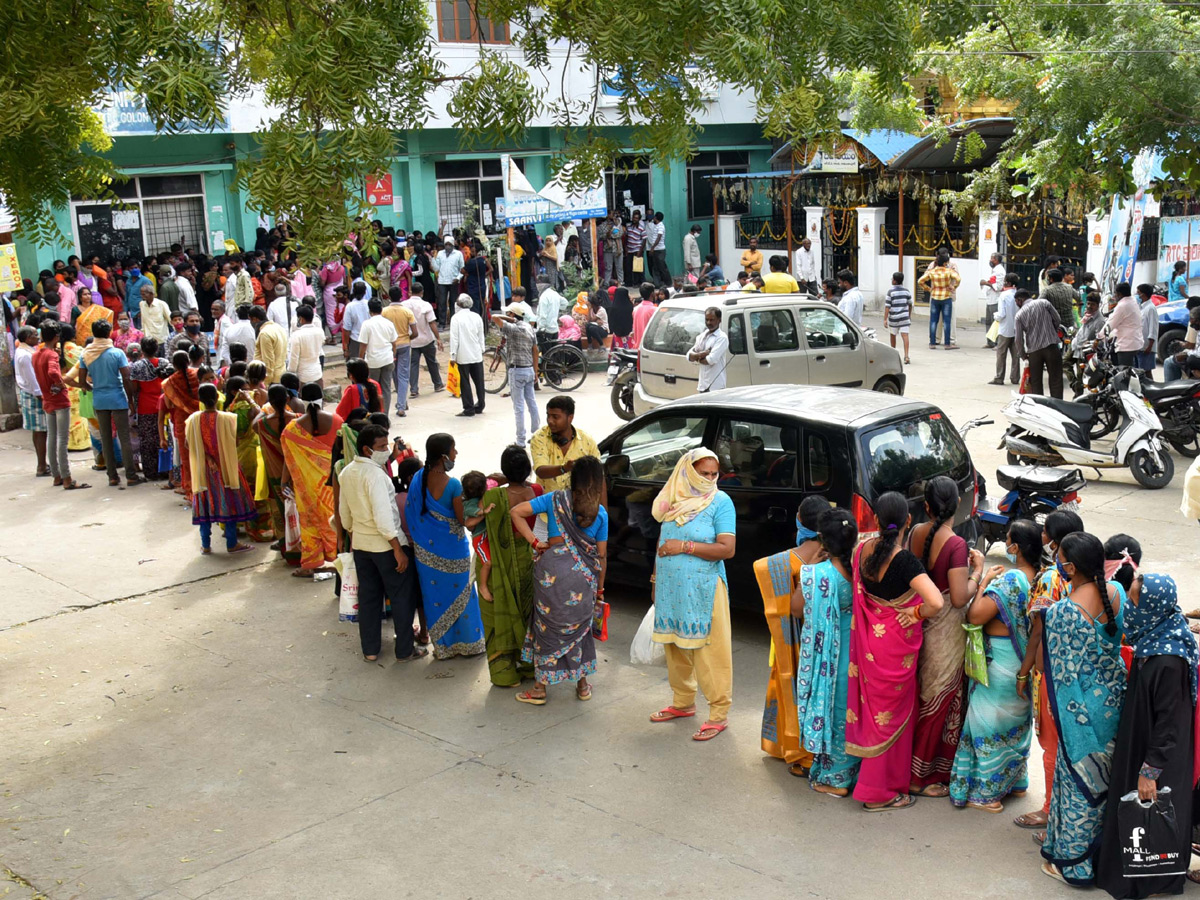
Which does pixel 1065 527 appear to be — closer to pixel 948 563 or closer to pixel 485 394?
pixel 948 563

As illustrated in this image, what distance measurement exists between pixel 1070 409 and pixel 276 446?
277 inches

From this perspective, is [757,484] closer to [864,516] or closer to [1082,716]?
[864,516]

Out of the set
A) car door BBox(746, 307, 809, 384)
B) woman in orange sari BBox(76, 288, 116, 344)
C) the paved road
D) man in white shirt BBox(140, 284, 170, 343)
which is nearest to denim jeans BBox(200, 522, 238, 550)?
the paved road

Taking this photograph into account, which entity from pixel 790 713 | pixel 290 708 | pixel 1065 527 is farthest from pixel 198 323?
pixel 1065 527

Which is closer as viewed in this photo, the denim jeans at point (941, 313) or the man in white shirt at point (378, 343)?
the man in white shirt at point (378, 343)

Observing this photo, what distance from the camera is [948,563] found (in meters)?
5.35

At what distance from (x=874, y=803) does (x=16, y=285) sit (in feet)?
43.3

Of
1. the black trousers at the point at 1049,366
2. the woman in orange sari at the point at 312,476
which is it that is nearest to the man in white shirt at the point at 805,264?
the black trousers at the point at 1049,366

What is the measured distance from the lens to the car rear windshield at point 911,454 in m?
7.20

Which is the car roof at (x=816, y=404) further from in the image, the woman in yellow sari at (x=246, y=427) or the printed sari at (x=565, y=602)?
the woman in yellow sari at (x=246, y=427)

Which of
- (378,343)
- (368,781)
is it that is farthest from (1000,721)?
(378,343)

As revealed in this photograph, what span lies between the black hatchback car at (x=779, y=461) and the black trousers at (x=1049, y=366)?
22.8 feet

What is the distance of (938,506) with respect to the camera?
17.8 feet

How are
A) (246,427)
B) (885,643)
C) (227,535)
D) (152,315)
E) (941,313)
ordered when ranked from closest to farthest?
1. (885,643)
2. (246,427)
3. (227,535)
4. (152,315)
5. (941,313)
